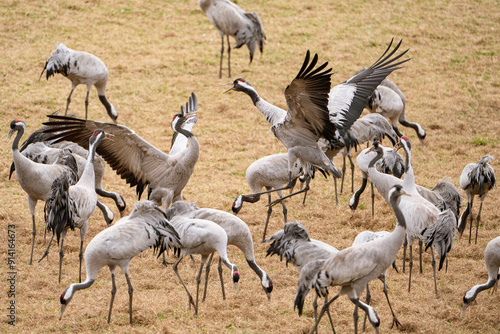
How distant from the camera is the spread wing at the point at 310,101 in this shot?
566 centimetres

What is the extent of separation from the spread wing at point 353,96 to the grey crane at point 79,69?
4.32 meters

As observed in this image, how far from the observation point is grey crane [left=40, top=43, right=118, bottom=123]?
32.0 ft

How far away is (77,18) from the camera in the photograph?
1373 cm

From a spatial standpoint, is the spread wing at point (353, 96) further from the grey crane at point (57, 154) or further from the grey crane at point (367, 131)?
the grey crane at point (57, 154)


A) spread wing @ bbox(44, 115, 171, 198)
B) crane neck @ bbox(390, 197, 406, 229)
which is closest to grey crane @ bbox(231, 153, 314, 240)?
spread wing @ bbox(44, 115, 171, 198)

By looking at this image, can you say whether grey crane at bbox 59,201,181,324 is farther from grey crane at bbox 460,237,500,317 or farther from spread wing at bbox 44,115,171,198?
grey crane at bbox 460,237,500,317

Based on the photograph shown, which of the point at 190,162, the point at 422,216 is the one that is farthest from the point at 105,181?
the point at 422,216

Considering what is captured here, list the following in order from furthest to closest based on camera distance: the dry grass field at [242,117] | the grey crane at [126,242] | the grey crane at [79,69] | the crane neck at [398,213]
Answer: the grey crane at [79,69] → the dry grass field at [242,117] → the grey crane at [126,242] → the crane neck at [398,213]

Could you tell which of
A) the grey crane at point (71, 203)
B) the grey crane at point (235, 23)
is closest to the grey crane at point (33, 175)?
the grey crane at point (71, 203)

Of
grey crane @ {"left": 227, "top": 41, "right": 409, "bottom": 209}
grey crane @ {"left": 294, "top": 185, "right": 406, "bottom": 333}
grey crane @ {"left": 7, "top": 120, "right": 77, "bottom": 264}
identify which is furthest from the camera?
grey crane @ {"left": 7, "top": 120, "right": 77, "bottom": 264}

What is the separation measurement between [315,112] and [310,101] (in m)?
0.20

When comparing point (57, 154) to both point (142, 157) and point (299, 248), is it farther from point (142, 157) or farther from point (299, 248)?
point (299, 248)

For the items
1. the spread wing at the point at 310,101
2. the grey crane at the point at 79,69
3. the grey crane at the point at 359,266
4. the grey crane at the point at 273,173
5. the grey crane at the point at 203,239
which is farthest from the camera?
the grey crane at the point at 79,69

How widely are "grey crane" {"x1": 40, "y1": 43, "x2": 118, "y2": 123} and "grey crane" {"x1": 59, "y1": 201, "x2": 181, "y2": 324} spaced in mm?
4958
